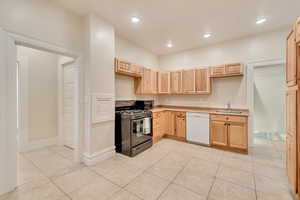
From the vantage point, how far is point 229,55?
391 centimetres

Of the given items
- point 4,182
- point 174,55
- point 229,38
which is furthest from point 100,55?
point 229,38

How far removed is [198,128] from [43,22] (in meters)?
4.05

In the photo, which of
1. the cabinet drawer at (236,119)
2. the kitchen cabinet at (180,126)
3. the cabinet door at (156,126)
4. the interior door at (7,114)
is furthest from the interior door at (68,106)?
the cabinet drawer at (236,119)

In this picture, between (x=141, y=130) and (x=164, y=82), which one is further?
(x=164, y=82)

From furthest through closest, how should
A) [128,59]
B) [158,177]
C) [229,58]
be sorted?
1. [128,59]
2. [229,58]
3. [158,177]

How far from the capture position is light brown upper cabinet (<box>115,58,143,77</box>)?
3262 mm

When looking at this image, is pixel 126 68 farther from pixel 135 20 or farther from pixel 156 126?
pixel 156 126

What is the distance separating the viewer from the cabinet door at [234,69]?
352 cm

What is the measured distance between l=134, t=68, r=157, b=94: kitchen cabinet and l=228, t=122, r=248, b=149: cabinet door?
249cm

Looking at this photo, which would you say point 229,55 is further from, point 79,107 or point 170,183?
point 79,107

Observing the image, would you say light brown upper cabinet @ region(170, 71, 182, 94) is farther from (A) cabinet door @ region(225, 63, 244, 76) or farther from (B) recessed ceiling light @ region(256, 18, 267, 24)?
(B) recessed ceiling light @ region(256, 18, 267, 24)

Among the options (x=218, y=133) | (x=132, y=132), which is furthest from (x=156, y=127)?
(x=218, y=133)

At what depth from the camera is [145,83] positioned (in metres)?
4.22

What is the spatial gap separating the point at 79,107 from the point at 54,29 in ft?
4.81
